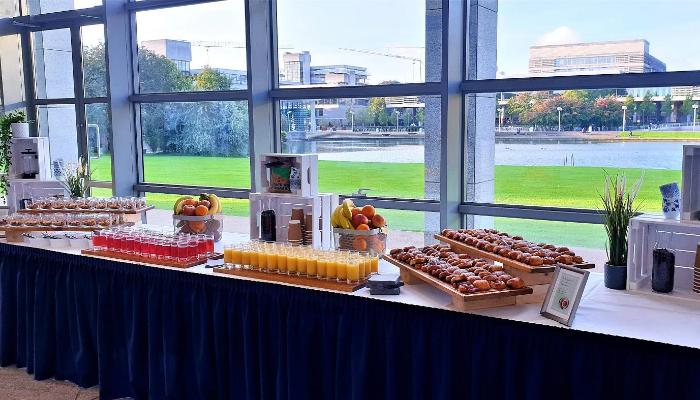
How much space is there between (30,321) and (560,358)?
114 inches

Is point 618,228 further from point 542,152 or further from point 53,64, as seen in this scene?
point 53,64

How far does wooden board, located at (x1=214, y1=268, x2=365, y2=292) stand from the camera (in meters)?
2.53

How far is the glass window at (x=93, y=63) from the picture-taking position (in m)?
6.19

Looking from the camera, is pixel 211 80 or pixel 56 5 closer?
pixel 211 80

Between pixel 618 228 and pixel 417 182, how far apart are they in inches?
92.5

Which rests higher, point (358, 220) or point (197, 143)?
point (197, 143)

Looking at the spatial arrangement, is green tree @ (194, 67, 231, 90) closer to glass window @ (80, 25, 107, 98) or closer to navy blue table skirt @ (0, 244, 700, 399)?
glass window @ (80, 25, 107, 98)

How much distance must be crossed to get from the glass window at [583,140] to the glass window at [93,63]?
3.88 meters

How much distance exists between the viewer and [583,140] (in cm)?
424

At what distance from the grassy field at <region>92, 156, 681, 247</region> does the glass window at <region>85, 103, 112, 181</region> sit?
0.03 meters

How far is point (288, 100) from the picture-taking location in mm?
5320

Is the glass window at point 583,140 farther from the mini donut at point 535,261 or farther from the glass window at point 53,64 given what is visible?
the glass window at point 53,64

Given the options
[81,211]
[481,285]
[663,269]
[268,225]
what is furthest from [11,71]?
[663,269]

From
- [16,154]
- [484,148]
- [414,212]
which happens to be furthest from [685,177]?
[16,154]
